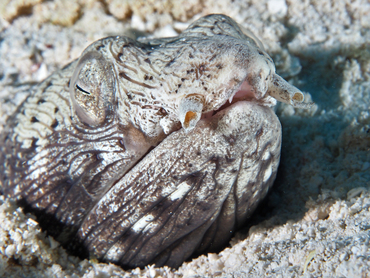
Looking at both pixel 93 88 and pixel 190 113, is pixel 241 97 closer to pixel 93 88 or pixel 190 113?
pixel 190 113

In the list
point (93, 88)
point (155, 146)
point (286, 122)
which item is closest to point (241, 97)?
point (155, 146)

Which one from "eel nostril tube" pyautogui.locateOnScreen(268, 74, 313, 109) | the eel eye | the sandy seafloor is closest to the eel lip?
"eel nostril tube" pyautogui.locateOnScreen(268, 74, 313, 109)


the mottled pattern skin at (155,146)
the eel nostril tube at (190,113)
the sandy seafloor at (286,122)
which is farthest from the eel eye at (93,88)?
the sandy seafloor at (286,122)

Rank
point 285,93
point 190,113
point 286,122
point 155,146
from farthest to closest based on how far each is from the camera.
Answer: point 286,122, point 155,146, point 285,93, point 190,113

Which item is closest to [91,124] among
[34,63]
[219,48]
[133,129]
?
[133,129]

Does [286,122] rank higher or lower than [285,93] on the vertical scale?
lower

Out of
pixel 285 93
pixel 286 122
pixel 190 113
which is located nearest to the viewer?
pixel 190 113

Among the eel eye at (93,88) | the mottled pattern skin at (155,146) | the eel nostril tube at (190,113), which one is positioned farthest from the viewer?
the eel eye at (93,88)

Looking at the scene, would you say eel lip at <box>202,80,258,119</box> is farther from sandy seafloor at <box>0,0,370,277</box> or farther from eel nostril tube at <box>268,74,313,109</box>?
sandy seafloor at <box>0,0,370,277</box>

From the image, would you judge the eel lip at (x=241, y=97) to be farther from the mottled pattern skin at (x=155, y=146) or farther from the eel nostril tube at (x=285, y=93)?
the eel nostril tube at (x=285, y=93)
